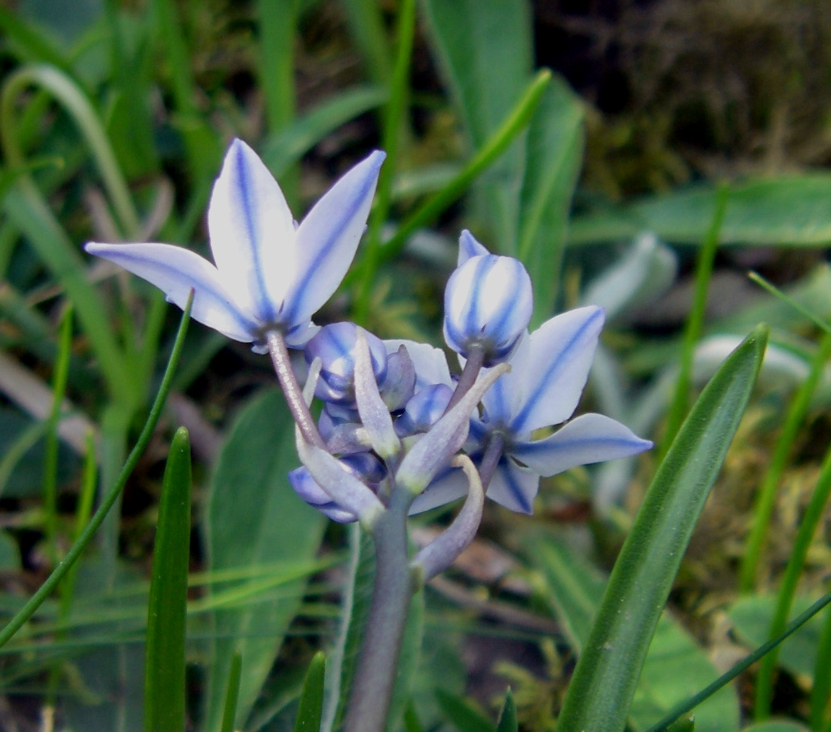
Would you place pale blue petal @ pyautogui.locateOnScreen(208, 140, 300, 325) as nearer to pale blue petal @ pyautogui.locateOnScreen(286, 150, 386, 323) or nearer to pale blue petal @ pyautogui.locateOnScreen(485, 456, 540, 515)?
pale blue petal @ pyautogui.locateOnScreen(286, 150, 386, 323)

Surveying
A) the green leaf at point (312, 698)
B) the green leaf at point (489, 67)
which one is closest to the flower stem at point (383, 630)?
the green leaf at point (312, 698)

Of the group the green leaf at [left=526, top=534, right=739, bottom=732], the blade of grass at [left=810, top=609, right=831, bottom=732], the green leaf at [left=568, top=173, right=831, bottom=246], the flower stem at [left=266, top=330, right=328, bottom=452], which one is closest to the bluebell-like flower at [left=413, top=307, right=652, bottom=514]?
the flower stem at [left=266, top=330, right=328, bottom=452]

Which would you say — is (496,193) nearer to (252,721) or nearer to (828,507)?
(828,507)

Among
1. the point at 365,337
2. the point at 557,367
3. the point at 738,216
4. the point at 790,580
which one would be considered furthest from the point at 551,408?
the point at 738,216

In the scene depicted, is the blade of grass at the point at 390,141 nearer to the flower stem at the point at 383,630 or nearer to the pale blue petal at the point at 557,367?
the pale blue petal at the point at 557,367

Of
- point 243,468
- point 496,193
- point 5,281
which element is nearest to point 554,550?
point 243,468

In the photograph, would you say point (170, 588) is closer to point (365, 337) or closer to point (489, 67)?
point (365, 337)
